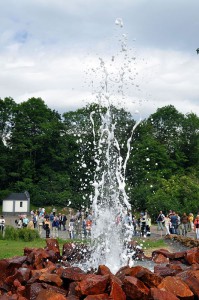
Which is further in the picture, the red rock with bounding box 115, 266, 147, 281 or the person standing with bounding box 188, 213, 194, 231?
the person standing with bounding box 188, 213, 194, 231

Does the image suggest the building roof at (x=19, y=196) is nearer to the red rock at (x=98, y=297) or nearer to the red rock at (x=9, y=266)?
the red rock at (x=9, y=266)

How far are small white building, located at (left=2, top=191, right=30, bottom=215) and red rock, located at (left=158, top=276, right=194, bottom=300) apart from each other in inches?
1945

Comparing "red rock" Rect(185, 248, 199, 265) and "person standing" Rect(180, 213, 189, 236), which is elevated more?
"person standing" Rect(180, 213, 189, 236)

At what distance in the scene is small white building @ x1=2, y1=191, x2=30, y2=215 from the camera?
57.1 metres

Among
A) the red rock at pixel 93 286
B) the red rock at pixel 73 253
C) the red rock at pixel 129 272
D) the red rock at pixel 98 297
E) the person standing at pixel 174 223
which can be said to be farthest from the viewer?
the person standing at pixel 174 223

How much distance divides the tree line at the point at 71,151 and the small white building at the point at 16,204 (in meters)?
4.12

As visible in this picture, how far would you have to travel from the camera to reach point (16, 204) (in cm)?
5725

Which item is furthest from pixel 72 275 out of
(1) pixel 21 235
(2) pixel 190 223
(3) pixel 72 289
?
(2) pixel 190 223

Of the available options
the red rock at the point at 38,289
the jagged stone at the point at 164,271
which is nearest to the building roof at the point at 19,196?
the jagged stone at the point at 164,271

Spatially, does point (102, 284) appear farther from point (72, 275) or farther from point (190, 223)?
point (190, 223)

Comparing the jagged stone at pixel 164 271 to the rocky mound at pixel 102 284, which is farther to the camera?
the jagged stone at pixel 164 271

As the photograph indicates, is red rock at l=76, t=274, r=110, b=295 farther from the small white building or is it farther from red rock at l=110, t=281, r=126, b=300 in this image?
the small white building

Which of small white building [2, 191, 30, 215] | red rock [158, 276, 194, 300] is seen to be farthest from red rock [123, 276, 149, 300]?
small white building [2, 191, 30, 215]

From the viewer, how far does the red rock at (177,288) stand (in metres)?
8.27
